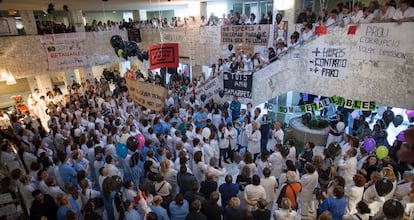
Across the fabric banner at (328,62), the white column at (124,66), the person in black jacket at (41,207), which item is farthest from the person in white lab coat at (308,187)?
the white column at (124,66)

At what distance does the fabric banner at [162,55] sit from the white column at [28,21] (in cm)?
952

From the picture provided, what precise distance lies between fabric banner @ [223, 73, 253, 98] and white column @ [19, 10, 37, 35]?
976cm

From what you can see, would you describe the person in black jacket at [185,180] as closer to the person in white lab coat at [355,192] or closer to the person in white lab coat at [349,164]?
the person in white lab coat at [355,192]

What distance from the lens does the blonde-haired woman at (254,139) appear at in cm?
783

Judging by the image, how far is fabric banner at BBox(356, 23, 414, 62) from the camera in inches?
272

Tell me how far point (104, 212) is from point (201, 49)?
1040cm

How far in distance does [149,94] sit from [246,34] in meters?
7.06

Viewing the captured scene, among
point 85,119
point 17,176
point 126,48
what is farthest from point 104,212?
point 126,48

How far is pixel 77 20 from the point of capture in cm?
1548

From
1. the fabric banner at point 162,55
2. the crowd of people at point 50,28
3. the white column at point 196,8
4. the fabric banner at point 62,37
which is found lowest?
the fabric banner at point 162,55

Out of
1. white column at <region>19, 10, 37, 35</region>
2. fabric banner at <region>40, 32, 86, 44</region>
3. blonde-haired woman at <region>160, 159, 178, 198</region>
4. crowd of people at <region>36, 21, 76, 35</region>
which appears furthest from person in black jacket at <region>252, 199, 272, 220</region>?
white column at <region>19, 10, 37, 35</region>

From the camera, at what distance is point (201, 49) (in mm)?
14641

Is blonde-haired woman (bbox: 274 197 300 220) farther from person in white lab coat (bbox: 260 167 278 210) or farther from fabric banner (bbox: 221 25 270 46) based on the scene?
fabric banner (bbox: 221 25 270 46)

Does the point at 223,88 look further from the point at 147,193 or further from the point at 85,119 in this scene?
the point at 147,193
